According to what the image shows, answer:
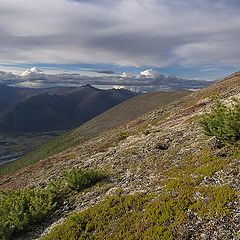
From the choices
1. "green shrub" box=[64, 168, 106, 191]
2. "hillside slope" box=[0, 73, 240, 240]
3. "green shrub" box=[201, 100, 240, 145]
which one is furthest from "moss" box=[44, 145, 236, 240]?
"green shrub" box=[64, 168, 106, 191]

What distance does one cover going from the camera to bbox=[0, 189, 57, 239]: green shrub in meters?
22.0

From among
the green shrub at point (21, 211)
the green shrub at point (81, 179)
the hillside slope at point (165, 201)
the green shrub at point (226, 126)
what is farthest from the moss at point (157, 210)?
the green shrub at point (81, 179)

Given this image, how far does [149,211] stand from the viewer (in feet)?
62.3

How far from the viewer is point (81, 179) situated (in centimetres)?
2711

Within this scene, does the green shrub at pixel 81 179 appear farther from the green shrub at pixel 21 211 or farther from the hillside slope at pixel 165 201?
the green shrub at pixel 21 211

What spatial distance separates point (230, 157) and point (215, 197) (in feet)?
17.6

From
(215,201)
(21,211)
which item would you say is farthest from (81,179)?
(215,201)

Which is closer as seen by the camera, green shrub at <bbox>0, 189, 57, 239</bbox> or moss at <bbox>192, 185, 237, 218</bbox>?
moss at <bbox>192, 185, 237, 218</bbox>

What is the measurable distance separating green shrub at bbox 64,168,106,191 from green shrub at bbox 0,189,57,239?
6.82 feet

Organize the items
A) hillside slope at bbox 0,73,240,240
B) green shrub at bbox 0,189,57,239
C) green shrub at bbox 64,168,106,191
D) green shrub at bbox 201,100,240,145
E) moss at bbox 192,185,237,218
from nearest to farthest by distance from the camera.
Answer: hillside slope at bbox 0,73,240,240
moss at bbox 192,185,237,218
green shrub at bbox 0,189,57,239
green shrub at bbox 201,100,240,145
green shrub at bbox 64,168,106,191

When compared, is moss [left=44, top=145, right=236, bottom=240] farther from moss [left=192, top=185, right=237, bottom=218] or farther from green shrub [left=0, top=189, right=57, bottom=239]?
green shrub [left=0, top=189, right=57, bottom=239]

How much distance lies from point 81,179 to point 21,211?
5.57 metres

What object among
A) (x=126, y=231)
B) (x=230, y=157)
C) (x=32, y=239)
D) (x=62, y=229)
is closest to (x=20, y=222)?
(x=32, y=239)

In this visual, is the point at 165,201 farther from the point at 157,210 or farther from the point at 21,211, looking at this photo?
the point at 21,211
